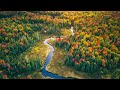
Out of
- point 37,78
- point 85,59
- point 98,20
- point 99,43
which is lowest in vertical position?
point 37,78

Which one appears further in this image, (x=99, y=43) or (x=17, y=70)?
(x=99, y=43)

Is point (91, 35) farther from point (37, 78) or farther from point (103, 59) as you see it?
point (37, 78)

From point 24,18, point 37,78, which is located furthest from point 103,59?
point 24,18

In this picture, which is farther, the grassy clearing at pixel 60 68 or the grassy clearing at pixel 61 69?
the grassy clearing at pixel 60 68

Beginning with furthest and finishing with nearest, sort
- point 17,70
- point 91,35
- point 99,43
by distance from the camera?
point 91,35 → point 99,43 → point 17,70

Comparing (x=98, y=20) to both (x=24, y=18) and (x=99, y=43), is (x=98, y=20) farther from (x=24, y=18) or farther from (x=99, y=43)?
(x=24, y=18)

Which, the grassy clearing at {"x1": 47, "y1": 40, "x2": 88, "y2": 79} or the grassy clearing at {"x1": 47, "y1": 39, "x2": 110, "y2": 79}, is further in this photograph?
the grassy clearing at {"x1": 47, "y1": 40, "x2": 88, "y2": 79}
